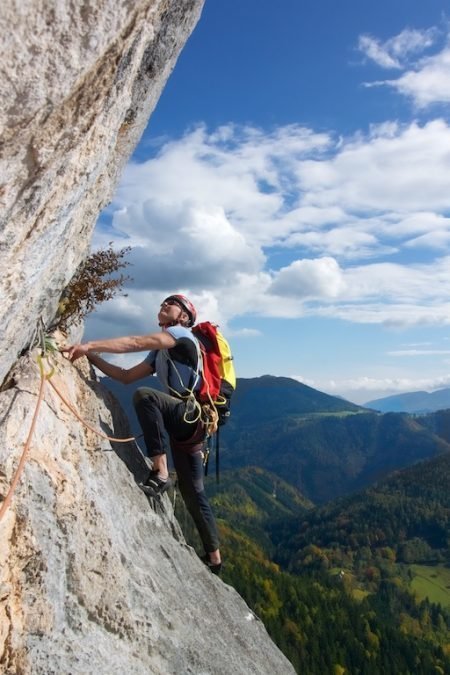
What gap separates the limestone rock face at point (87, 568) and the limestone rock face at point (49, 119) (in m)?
1.19

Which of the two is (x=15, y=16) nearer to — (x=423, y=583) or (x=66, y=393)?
(x=66, y=393)

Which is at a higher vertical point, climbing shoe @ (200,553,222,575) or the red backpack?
the red backpack

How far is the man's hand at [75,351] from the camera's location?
341 inches

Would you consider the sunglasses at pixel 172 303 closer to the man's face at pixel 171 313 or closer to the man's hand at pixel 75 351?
the man's face at pixel 171 313

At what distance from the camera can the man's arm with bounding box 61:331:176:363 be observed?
855 cm

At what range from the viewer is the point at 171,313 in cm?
934

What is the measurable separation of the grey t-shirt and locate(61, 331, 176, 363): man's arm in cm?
44

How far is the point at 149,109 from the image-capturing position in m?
8.80

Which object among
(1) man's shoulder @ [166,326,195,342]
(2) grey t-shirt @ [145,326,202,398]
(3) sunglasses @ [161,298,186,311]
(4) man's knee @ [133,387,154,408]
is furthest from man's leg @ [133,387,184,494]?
(3) sunglasses @ [161,298,186,311]

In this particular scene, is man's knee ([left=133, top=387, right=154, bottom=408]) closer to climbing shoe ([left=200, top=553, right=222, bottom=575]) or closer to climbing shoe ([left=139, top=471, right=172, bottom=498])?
climbing shoe ([left=139, top=471, right=172, bottom=498])

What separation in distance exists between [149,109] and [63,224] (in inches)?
157

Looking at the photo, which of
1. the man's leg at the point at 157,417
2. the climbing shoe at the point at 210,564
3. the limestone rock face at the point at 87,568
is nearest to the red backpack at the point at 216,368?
the man's leg at the point at 157,417

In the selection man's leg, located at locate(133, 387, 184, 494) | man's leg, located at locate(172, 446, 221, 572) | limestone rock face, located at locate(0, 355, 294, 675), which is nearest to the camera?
limestone rock face, located at locate(0, 355, 294, 675)

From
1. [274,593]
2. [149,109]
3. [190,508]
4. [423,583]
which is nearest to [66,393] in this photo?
[190,508]
